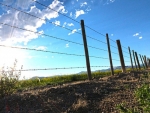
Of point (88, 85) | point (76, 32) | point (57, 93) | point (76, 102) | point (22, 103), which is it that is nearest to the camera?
point (76, 102)

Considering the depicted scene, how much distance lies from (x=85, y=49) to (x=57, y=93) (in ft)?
10.4

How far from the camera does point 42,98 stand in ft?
14.2

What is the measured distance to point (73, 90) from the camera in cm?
488

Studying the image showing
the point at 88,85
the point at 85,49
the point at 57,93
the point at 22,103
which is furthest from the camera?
the point at 85,49

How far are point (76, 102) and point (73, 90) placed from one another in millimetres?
839

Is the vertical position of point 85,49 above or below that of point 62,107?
above

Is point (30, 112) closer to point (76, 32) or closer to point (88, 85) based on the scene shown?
point (88, 85)

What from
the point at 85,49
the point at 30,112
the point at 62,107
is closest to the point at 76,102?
the point at 62,107

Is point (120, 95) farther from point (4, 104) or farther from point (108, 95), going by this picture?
point (4, 104)

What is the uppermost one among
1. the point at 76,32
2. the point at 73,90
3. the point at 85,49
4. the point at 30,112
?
the point at 76,32

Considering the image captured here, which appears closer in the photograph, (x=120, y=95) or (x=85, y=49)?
(x=120, y=95)

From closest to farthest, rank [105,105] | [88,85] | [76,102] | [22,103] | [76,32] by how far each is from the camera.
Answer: [105,105] < [76,102] < [22,103] < [88,85] < [76,32]

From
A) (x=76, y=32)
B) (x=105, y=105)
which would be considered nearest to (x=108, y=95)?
(x=105, y=105)

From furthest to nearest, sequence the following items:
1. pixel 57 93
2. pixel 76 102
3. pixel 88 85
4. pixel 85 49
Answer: pixel 85 49 < pixel 88 85 < pixel 57 93 < pixel 76 102
